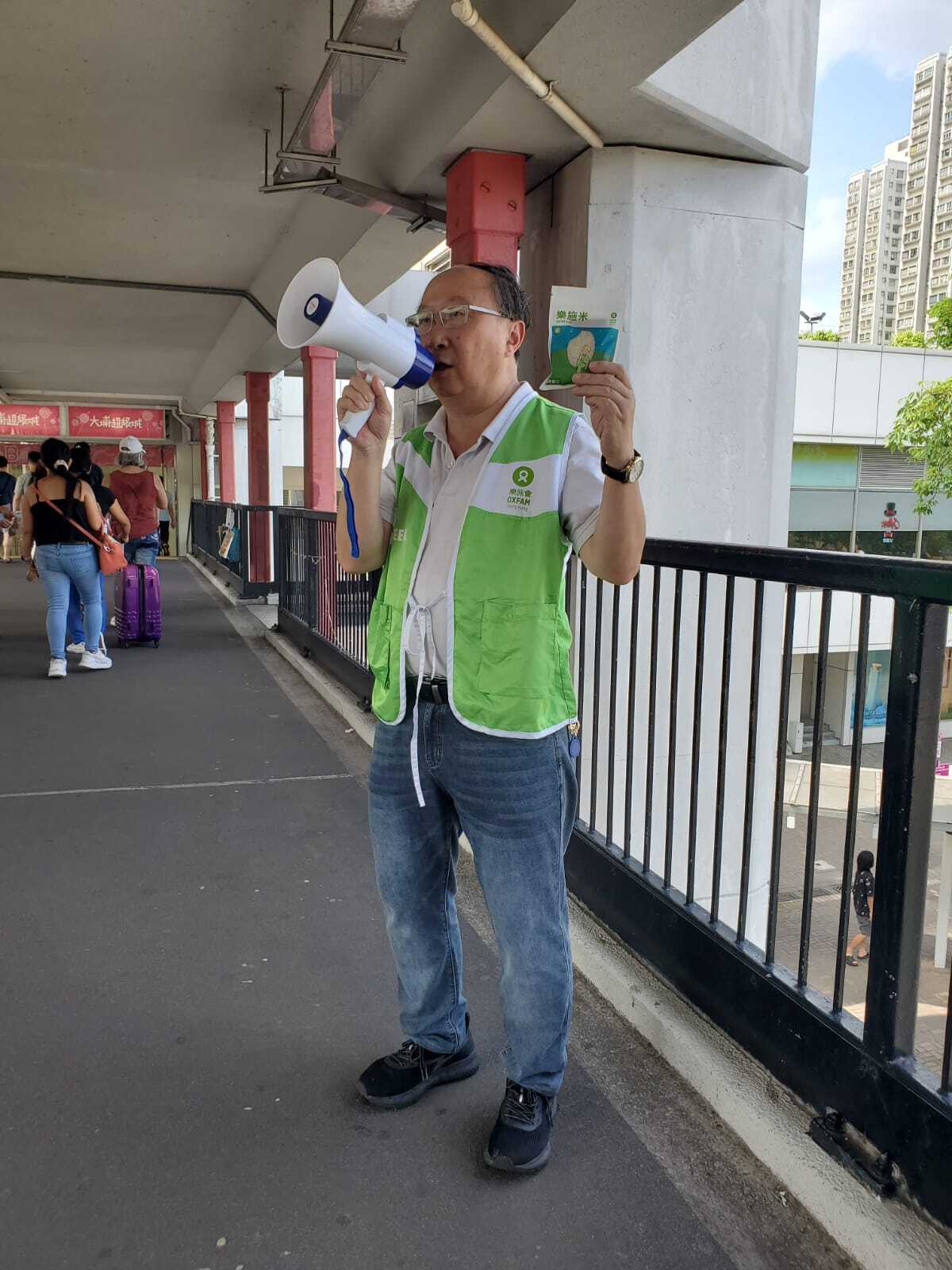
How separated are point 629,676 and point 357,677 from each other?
3.35m

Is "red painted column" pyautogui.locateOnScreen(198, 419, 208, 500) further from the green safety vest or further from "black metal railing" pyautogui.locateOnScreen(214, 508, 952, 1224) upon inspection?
the green safety vest

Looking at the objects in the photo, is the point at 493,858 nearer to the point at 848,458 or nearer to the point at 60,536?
the point at 60,536

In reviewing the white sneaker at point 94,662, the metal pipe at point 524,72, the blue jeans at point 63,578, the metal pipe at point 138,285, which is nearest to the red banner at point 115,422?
the metal pipe at point 138,285

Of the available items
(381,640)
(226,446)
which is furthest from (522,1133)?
(226,446)

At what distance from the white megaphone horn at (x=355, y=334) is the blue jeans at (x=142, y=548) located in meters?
7.05

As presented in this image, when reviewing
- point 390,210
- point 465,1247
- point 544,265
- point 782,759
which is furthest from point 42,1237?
point 390,210

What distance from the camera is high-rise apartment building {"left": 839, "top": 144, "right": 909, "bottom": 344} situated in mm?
73125

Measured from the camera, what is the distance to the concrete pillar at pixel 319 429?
36.1 feet

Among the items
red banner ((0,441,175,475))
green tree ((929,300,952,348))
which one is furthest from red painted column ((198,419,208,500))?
green tree ((929,300,952,348))

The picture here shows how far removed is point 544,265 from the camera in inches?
198

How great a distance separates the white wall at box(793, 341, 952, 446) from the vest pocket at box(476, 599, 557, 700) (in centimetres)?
2271

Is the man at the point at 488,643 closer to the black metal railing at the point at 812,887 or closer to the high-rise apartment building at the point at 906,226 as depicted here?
the black metal railing at the point at 812,887

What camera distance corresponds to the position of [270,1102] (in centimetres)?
216

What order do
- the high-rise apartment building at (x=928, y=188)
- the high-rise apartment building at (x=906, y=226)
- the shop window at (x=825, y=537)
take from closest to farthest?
the shop window at (x=825, y=537)
the high-rise apartment building at (x=928, y=188)
the high-rise apartment building at (x=906, y=226)
